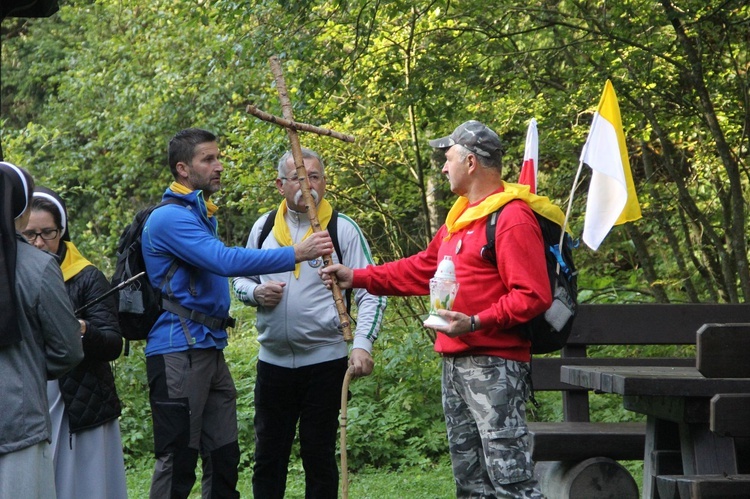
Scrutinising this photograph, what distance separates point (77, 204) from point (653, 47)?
44.8 ft

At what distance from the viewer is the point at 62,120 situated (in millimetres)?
17562

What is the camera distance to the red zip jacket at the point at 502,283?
405cm

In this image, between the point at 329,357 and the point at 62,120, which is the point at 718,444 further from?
the point at 62,120

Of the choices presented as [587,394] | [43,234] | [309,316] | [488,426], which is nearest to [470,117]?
[587,394]

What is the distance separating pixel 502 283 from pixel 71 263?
6.66 ft

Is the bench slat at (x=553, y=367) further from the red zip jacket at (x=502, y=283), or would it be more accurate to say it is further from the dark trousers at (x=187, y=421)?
the dark trousers at (x=187, y=421)

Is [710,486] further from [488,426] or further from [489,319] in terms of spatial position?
[489,319]

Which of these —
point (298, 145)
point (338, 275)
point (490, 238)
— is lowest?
point (338, 275)

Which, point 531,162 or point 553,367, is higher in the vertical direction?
point 531,162

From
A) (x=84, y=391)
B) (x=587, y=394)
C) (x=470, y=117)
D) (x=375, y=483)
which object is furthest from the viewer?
(x=470, y=117)

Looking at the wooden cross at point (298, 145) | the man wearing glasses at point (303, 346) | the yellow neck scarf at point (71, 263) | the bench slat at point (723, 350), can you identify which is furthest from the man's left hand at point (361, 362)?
the bench slat at point (723, 350)

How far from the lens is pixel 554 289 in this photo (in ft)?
14.0

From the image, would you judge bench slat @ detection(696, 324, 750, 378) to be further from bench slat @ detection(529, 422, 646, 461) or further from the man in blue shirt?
the man in blue shirt

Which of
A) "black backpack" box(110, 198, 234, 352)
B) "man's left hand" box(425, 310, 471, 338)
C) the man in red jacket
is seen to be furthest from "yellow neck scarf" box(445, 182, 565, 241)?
"black backpack" box(110, 198, 234, 352)
